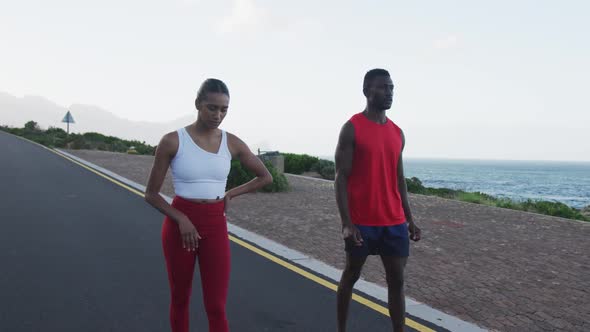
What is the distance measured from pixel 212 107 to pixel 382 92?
119 centimetres

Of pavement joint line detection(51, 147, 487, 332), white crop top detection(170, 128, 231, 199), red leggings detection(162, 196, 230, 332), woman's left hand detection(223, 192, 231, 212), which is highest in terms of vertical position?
white crop top detection(170, 128, 231, 199)

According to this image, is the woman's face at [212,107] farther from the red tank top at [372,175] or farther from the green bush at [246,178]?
the green bush at [246,178]

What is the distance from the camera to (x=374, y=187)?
3646 millimetres

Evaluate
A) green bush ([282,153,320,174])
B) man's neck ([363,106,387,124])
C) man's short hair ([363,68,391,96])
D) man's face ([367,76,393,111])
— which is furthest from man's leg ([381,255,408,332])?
green bush ([282,153,320,174])

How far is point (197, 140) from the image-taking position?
3047 mm

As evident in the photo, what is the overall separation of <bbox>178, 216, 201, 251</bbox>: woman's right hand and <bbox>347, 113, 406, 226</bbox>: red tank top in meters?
1.13

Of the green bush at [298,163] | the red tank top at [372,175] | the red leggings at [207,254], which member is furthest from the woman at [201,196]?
the green bush at [298,163]

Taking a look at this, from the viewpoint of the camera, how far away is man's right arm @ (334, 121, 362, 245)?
3600mm

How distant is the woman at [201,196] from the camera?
9.86 ft

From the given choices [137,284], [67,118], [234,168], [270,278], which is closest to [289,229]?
[270,278]

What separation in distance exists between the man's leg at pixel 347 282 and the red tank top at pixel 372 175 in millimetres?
289

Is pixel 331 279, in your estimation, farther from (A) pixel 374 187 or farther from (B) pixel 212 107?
(B) pixel 212 107

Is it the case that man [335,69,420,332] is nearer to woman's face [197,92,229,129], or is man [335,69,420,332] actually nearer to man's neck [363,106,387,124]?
man's neck [363,106,387,124]

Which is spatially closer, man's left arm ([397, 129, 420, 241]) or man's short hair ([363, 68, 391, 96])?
man's short hair ([363, 68, 391, 96])
